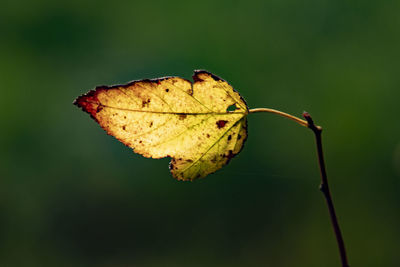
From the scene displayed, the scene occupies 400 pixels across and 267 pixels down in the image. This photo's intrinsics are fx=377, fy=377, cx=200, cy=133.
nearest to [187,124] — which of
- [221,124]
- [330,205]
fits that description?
[221,124]

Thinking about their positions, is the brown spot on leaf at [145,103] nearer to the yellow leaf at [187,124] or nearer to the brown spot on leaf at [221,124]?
the yellow leaf at [187,124]

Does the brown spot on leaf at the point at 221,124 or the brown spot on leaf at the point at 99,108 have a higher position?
the brown spot on leaf at the point at 99,108

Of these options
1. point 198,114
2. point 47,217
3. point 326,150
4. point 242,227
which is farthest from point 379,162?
point 198,114

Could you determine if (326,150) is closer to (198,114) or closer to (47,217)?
(47,217)

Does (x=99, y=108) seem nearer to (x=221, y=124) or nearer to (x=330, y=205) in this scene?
(x=221, y=124)

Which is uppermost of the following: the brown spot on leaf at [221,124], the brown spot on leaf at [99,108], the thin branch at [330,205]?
the brown spot on leaf at [99,108]

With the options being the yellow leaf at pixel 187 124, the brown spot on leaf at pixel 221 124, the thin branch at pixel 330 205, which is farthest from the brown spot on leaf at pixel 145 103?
the thin branch at pixel 330 205

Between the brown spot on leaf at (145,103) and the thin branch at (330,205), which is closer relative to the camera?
the thin branch at (330,205)

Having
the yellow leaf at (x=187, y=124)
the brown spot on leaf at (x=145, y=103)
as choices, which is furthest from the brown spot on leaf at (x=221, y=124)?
the brown spot on leaf at (x=145, y=103)
